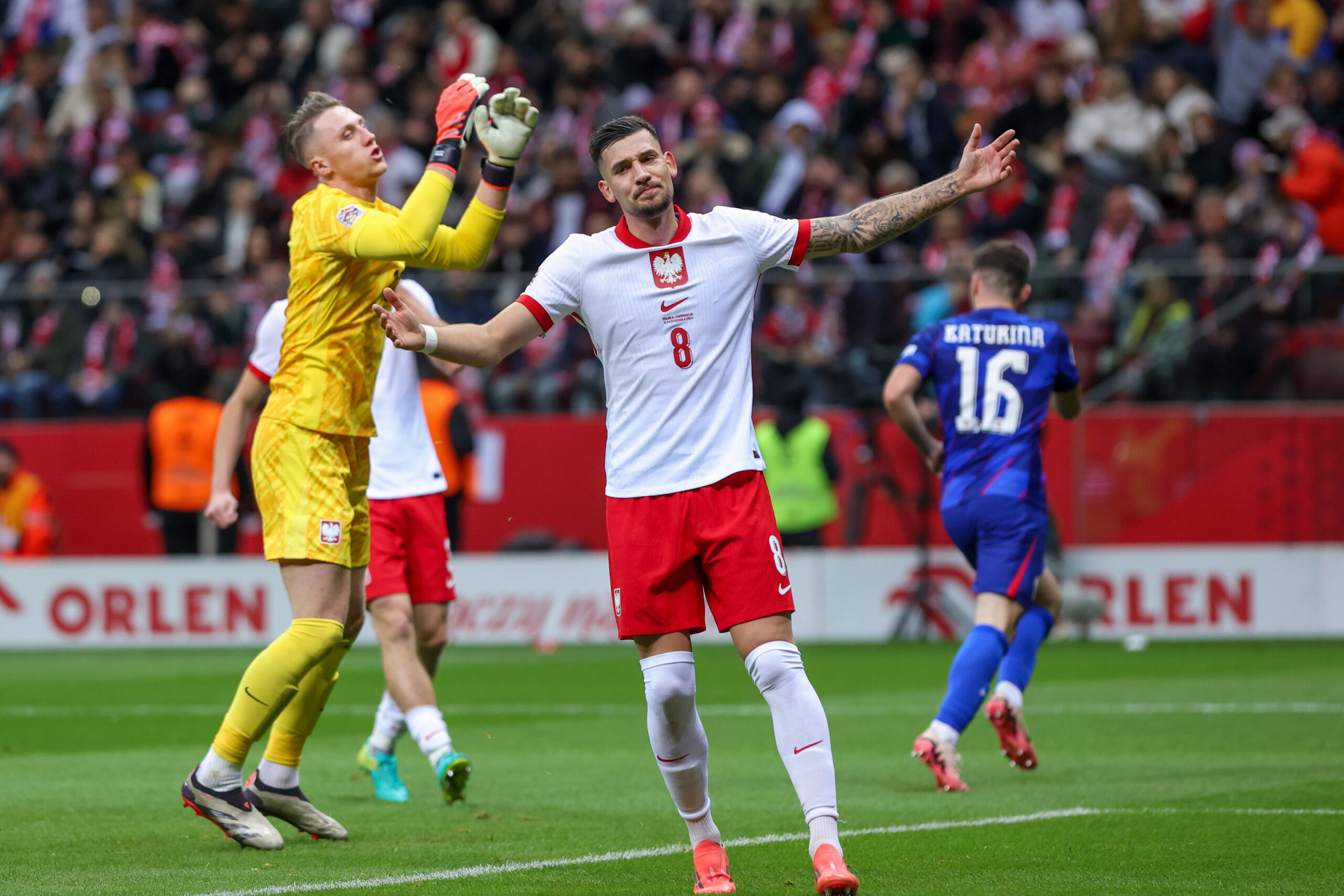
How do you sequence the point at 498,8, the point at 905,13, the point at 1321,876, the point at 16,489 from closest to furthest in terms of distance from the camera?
the point at 1321,876 < the point at 16,489 < the point at 905,13 < the point at 498,8

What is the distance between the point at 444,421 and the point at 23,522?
7894 mm

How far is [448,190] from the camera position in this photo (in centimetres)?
580

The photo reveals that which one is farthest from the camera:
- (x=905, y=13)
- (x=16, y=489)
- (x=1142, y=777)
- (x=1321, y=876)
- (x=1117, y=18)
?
(x=905, y=13)

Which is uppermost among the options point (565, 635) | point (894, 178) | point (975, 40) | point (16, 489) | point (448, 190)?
point (975, 40)

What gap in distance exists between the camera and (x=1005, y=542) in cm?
805

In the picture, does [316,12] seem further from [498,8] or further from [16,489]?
[16,489]

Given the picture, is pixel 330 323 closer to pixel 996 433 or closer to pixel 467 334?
pixel 467 334

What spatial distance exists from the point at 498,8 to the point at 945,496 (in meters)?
15.9

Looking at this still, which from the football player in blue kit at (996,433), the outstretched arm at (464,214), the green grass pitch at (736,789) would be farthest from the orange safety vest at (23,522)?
the outstretched arm at (464,214)

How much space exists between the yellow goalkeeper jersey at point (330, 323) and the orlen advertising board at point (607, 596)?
998cm

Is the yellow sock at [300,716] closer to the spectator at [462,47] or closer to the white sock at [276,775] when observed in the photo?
the white sock at [276,775]

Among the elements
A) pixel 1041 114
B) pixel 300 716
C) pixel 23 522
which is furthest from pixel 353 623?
pixel 1041 114

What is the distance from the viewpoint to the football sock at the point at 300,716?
6652mm

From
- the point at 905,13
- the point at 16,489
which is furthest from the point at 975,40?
the point at 16,489
